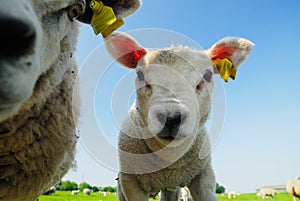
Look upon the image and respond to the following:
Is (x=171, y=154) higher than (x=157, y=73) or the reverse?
the reverse

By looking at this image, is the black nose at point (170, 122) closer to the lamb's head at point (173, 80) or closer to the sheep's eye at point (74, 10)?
the lamb's head at point (173, 80)

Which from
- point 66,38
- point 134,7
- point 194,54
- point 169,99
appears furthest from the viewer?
point 194,54

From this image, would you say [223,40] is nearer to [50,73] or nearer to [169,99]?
[169,99]

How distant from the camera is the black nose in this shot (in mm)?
3102

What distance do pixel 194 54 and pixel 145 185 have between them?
160 centimetres

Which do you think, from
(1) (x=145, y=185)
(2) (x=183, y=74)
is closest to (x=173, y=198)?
(1) (x=145, y=185)

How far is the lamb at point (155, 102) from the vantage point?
3.69 m

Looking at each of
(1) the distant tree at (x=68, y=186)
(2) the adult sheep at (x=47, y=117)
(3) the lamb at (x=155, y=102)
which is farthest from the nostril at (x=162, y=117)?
(1) the distant tree at (x=68, y=186)

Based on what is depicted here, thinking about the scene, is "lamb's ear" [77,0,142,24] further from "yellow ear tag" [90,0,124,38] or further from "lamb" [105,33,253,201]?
"lamb" [105,33,253,201]

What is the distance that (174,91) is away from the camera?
3490 millimetres

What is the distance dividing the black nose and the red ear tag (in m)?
1.21

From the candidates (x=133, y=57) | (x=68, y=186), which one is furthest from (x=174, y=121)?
(x=68, y=186)

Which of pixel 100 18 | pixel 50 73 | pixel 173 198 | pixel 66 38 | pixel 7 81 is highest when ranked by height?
pixel 100 18

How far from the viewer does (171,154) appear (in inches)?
156
